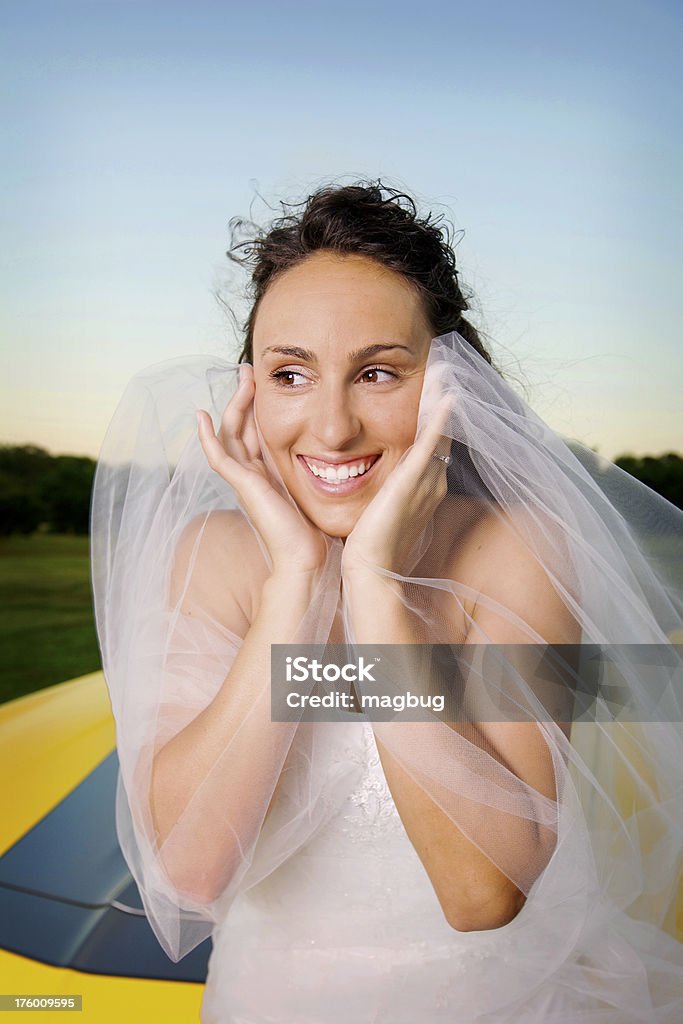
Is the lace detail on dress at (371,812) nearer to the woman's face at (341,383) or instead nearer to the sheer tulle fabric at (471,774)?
the sheer tulle fabric at (471,774)

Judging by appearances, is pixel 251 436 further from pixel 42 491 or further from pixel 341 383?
pixel 42 491

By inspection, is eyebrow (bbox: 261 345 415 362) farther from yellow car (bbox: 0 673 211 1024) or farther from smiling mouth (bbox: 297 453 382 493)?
yellow car (bbox: 0 673 211 1024)

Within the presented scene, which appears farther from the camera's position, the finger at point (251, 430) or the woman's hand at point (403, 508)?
the finger at point (251, 430)

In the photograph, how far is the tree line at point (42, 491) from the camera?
3.67 metres

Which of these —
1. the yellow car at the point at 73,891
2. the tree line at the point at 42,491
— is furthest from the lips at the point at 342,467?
the tree line at the point at 42,491

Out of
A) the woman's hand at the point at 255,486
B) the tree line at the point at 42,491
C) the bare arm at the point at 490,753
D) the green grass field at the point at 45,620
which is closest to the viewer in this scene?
the bare arm at the point at 490,753

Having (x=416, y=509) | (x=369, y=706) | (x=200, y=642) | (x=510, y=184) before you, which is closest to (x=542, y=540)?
(x=416, y=509)

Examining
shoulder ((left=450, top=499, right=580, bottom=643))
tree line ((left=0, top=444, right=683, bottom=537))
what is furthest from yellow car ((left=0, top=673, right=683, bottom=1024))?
tree line ((left=0, top=444, right=683, bottom=537))

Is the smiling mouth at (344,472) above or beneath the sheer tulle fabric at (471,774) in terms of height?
above

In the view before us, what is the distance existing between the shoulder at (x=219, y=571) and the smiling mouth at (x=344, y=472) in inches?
6.1

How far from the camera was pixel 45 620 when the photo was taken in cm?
479

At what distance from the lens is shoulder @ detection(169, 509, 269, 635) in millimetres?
1172

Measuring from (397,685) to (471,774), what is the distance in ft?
0.40

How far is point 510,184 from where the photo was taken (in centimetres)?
206
